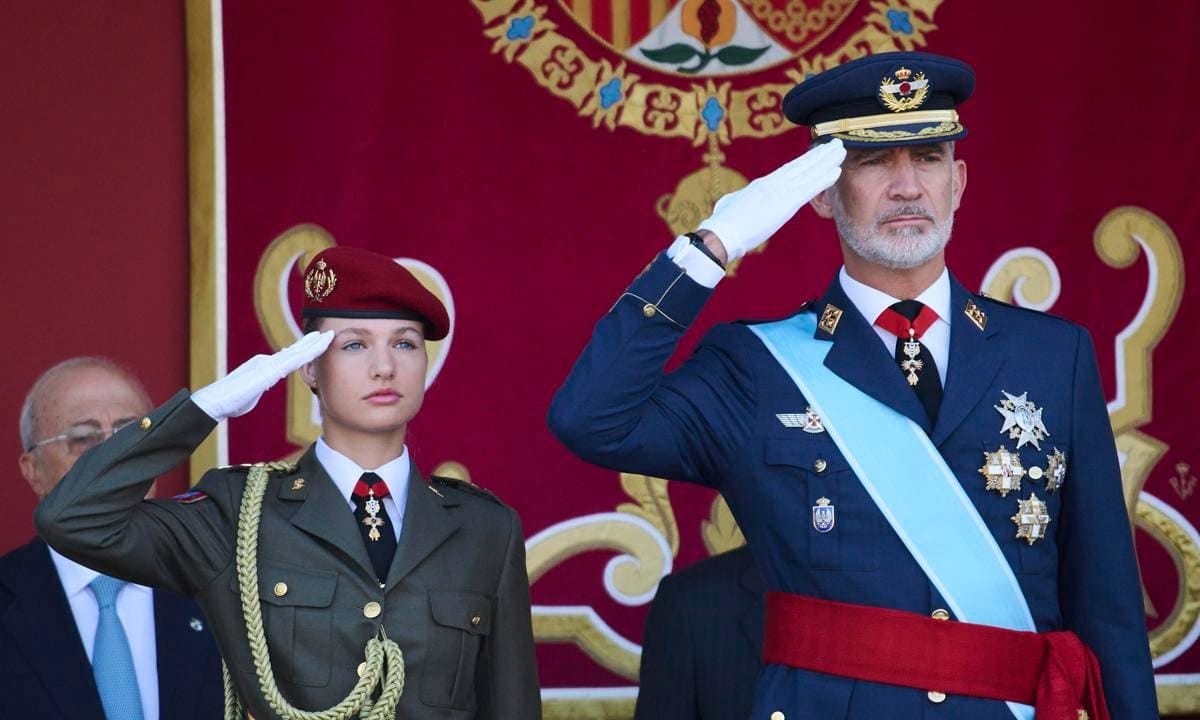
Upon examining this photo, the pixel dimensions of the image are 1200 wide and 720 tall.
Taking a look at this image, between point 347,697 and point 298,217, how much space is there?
156 centimetres

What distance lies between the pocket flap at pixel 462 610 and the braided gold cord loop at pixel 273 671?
0.35 feet

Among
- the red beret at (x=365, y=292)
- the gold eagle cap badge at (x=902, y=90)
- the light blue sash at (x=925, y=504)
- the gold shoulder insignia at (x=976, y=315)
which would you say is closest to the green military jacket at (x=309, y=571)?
the red beret at (x=365, y=292)

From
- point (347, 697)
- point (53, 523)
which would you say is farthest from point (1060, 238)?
point (53, 523)

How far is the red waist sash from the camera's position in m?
2.88

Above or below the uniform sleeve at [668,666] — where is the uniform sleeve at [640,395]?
above

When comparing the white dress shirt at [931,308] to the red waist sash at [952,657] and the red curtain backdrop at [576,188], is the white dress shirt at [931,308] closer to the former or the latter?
the red waist sash at [952,657]

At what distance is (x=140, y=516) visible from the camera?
3105 mm

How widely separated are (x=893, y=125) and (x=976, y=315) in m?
0.33

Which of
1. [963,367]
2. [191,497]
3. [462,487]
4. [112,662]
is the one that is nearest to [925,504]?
[963,367]

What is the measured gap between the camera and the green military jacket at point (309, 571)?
3055 millimetres

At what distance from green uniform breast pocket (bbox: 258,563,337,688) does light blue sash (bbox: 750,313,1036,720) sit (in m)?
0.86

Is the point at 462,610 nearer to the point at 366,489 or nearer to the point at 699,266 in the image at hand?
the point at 366,489

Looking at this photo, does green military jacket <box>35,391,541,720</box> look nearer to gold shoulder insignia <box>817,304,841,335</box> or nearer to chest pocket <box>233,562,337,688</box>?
chest pocket <box>233,562,337,688</box>

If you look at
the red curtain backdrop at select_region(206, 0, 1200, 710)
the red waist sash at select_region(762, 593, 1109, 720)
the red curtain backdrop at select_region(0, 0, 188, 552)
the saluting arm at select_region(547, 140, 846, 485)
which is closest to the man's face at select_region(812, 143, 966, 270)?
the saluting arm at select_region(547, 140, 846, 485)
